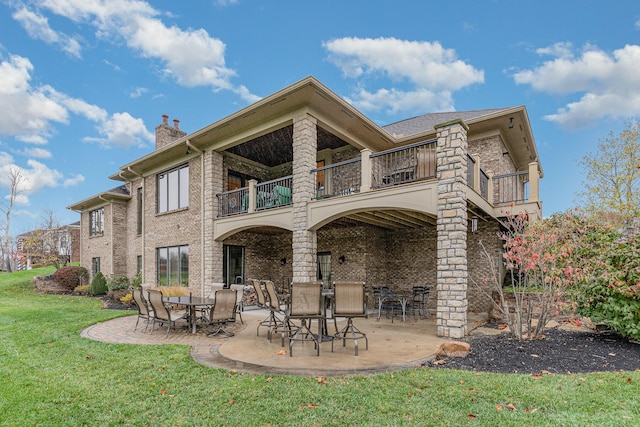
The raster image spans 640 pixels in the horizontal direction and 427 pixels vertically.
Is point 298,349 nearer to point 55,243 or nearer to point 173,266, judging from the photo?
point 173,266

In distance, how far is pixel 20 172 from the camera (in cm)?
2922

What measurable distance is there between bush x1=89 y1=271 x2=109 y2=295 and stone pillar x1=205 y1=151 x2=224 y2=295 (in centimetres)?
792

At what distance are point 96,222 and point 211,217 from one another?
39.0 feet

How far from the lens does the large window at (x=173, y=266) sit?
1370 centimetres

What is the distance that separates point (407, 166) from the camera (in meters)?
10.5

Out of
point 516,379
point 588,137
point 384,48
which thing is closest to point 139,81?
point 384,48

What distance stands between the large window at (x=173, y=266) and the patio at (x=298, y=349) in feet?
15.8

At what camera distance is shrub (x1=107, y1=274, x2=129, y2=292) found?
52.9 feet

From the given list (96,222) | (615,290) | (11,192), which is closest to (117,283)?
(96,222)

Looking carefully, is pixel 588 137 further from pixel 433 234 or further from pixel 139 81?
pixel 139 81

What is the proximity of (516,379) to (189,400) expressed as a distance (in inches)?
156

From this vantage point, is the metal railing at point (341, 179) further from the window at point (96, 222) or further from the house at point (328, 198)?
the window at point (96, 222)

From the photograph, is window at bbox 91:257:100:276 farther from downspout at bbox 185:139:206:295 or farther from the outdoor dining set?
the outdoor dining set

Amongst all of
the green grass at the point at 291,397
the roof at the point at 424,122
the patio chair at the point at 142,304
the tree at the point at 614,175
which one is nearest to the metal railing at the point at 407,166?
the roof at the point at 424,122
